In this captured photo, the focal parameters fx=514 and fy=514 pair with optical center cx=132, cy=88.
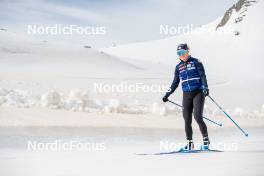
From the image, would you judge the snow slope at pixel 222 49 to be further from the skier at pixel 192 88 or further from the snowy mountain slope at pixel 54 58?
the skier at pixel 192 88

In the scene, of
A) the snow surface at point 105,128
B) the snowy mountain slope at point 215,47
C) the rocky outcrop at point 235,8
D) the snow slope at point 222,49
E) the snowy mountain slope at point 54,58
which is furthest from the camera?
the rocky outcrop at point 235,8

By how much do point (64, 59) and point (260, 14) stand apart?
66.9 meters

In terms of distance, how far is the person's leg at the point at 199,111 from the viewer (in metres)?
8.48

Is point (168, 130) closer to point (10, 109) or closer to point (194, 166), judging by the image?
point (10, 109)

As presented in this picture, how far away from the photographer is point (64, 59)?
39.1 metres

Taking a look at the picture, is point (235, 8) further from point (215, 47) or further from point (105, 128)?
point (105, 128)

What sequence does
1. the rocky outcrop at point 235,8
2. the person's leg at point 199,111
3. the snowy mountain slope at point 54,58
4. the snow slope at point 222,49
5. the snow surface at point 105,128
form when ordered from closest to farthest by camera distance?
the snow surface at point 105,128 → the person's leg at point 199,111 → the snowy mountain slope at point 54,58 → the snow slope at point 222,49 → the rocky outcrop at point 235,8

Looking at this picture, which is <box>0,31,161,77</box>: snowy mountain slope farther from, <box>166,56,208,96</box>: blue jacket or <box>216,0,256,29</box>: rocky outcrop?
<box>216,0,256,29</box>: rocky outcrop

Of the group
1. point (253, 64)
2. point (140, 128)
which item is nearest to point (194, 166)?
point (140, 128)

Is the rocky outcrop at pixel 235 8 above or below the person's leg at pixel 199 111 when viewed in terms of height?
above

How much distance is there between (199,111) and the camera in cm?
848

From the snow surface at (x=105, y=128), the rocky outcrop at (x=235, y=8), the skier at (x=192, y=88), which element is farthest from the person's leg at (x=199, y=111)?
the rocky outcrop at (x=235, y=8)

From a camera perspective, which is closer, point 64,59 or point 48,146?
point 48,146

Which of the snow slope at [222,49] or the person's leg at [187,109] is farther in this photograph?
the snow slope at [222,49]
